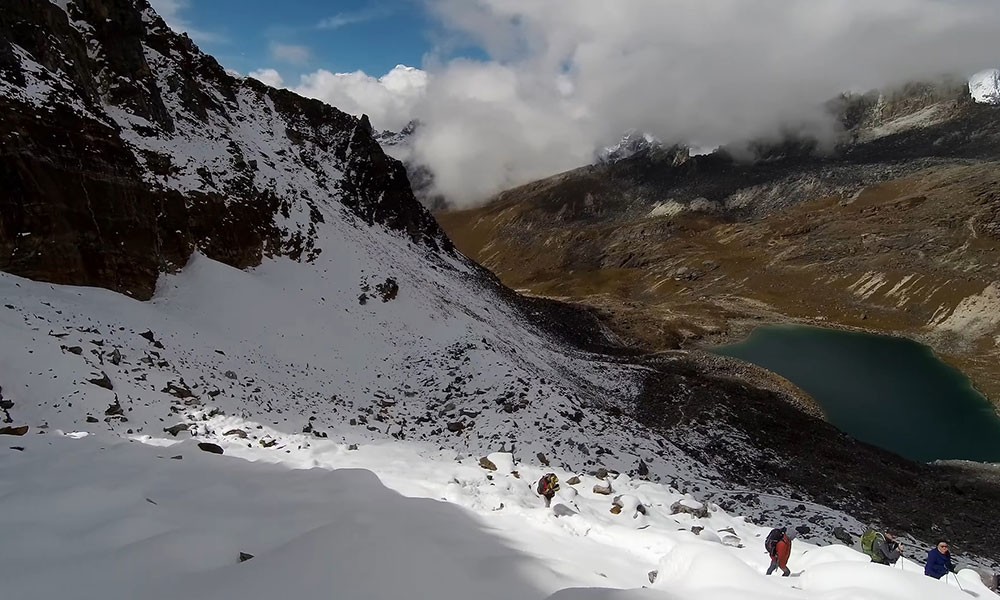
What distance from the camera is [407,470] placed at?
38.8 feet

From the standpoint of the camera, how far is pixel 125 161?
2055 centimetres

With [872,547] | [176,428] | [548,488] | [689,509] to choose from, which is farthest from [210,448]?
[872,547]

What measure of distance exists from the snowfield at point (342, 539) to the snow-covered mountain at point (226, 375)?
5cm

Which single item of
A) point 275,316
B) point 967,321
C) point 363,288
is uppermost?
point 967,321

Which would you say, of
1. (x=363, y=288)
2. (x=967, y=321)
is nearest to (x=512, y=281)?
(x=967, y=321)

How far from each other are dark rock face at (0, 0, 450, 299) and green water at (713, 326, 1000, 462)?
4425 centimetres

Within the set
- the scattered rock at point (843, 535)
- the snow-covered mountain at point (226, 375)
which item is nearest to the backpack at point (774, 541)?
the snow-covered mountain at point (226, 375)

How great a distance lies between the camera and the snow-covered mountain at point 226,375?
21.4 feet

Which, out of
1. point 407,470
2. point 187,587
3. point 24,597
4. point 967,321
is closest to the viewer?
point 24,597

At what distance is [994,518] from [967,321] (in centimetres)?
6516

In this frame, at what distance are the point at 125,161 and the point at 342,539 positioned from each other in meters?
21.3

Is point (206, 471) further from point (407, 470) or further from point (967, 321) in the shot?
point (967, 321)

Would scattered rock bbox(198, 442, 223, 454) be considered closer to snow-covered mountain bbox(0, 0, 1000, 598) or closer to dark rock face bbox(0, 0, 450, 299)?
snow-covered mountain bbox(0, 0, 1000, 598)

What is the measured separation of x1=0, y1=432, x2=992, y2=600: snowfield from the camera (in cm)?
513
